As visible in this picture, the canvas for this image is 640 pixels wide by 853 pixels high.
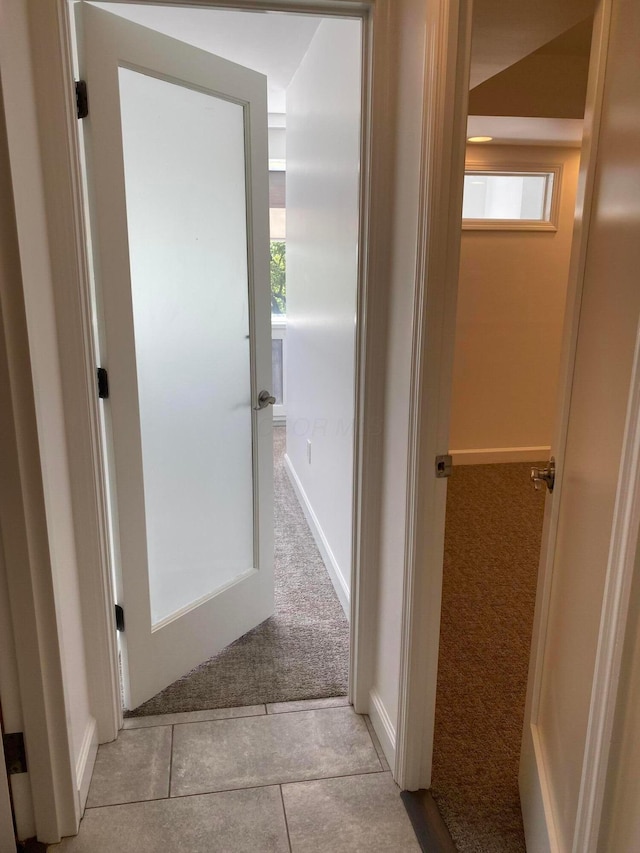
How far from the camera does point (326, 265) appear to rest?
3072 mm

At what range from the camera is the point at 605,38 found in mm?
1271

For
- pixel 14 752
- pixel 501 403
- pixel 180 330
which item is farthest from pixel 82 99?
pixel 501 403

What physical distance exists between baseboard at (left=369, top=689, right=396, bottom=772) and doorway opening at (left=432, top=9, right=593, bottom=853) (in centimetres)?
14

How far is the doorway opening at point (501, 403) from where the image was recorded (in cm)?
200

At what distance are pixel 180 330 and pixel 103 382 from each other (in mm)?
371

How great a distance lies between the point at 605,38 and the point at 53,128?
50.1 inches

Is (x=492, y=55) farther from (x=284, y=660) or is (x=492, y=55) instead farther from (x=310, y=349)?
(x=284, y=660)

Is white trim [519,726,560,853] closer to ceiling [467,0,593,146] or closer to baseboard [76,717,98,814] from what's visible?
baseboard [76,717,98,814]

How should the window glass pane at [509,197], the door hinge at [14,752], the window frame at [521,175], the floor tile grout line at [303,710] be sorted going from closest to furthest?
Result: the door hinge at [14,752] → the floor tile grout line at [303,710] → the window frame at [521,175] → the window glass pane at [509,197]

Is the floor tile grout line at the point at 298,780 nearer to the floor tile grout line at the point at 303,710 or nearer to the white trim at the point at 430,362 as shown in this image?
the white trim at the point at 430,362

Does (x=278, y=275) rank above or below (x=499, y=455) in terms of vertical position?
above

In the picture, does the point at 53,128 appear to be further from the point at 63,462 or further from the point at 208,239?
the point at 63,462

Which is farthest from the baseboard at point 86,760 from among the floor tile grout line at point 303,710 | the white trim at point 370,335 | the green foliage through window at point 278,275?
the green foliage through window at point 278,275

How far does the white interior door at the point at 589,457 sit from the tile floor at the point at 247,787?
458mm
